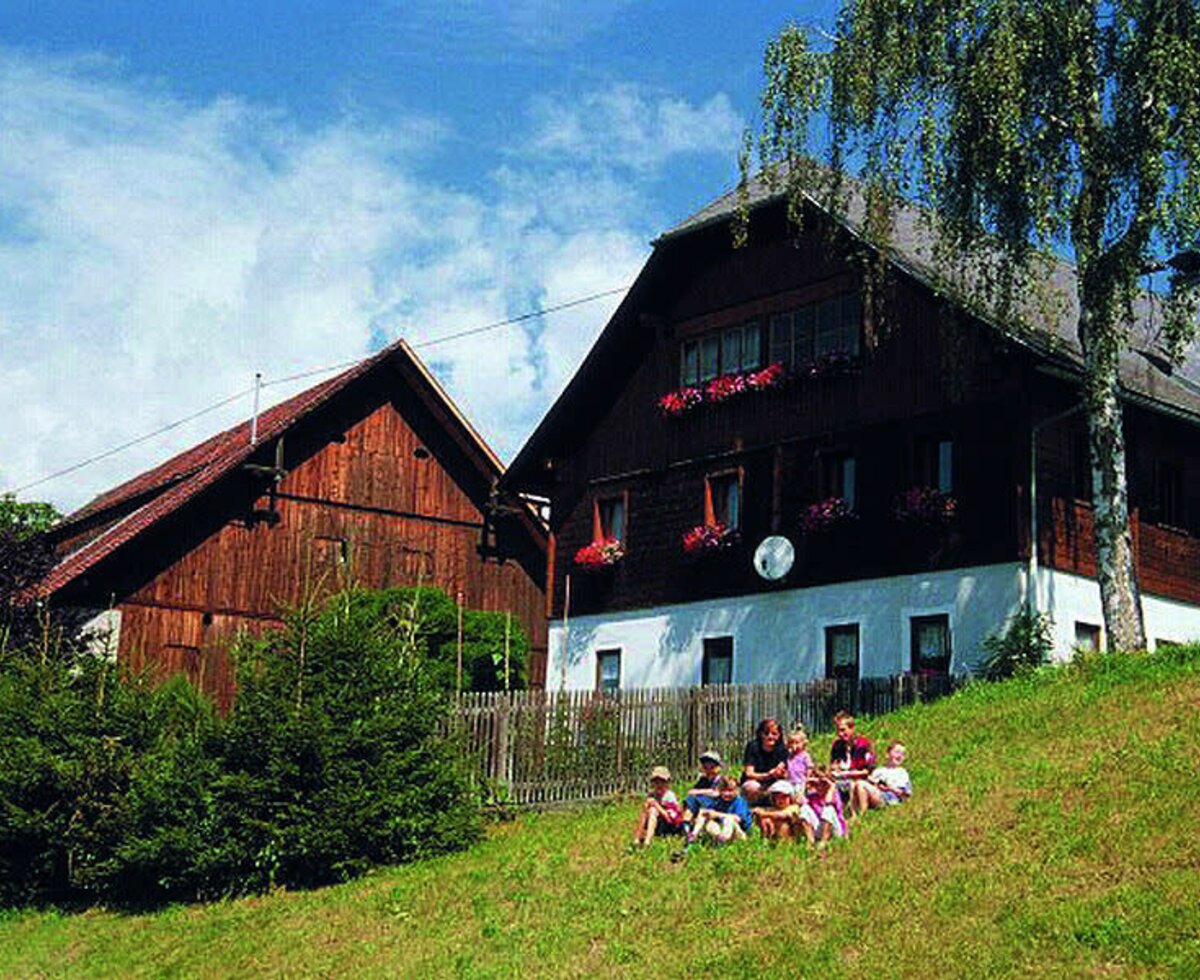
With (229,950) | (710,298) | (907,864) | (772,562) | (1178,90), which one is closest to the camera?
(907,864)

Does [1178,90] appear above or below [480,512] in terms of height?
above

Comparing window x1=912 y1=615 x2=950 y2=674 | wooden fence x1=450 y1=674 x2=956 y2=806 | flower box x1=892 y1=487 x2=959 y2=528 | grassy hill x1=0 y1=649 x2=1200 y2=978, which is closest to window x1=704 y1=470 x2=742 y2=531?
flower box x1=892 y1=487 x2=959 y2=528

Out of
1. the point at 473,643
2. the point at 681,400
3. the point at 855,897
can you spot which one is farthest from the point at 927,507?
the point at 855,897

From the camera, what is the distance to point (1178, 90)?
2334cm

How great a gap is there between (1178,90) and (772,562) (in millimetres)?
10253

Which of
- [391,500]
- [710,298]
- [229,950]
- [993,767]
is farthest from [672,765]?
[391,500]

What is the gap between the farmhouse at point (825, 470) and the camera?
26578 millimetres

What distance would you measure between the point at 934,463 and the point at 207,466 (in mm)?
18319

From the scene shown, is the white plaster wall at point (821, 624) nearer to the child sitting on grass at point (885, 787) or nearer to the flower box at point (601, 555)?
the flower box at point (601, 555)

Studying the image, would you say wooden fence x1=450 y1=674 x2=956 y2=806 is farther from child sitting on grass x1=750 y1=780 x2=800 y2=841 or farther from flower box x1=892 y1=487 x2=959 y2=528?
child sitting on grass x1=750 y1=780 x2=800 y2=841

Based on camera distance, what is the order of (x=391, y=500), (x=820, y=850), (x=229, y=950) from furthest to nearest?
(x=391, y=500)
(x=229, y=950)
(x=820, y=850)

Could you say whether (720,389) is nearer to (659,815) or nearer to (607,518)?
(607,518)

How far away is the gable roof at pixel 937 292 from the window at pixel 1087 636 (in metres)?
3.51

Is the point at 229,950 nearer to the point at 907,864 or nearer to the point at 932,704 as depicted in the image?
the point at 907,864
